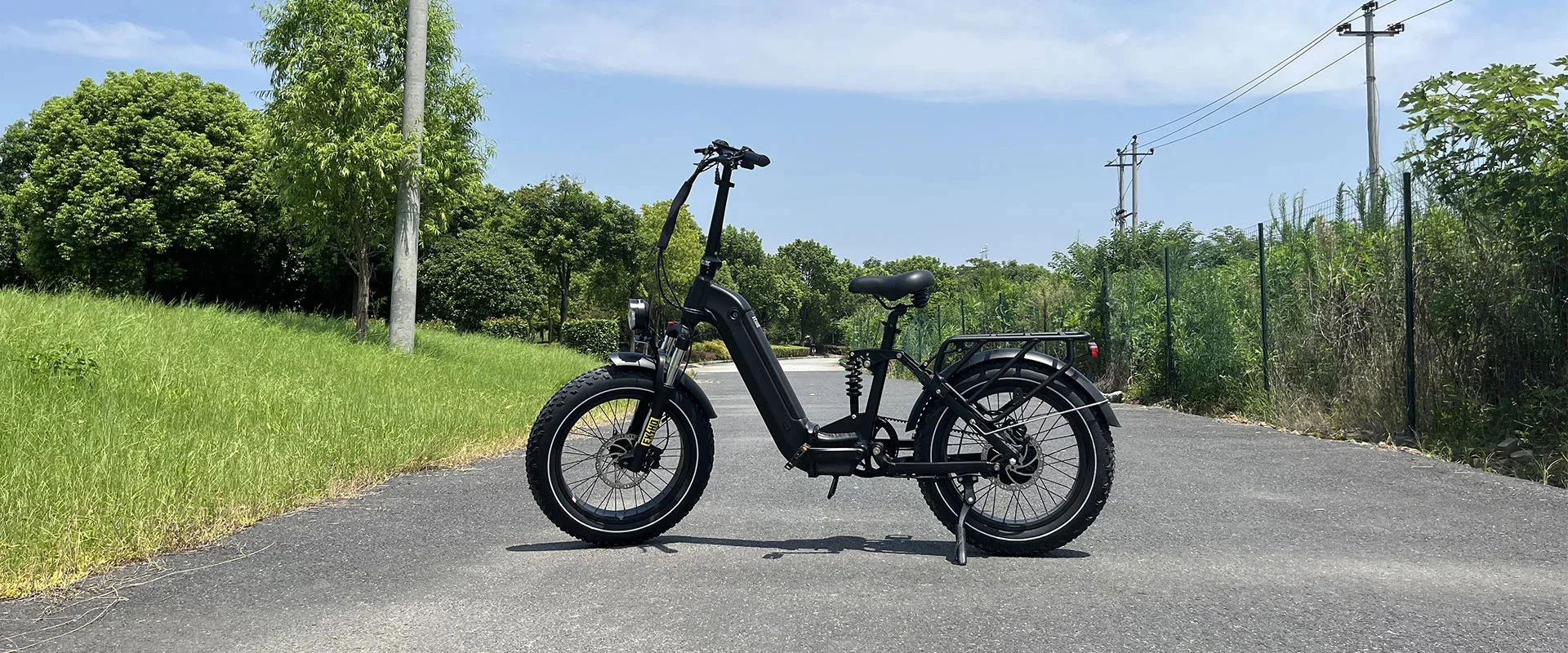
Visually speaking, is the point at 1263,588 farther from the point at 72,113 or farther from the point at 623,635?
the point at 72,113

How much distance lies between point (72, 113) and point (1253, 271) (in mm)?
26576

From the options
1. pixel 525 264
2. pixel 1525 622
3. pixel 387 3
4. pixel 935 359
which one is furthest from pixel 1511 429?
pixel 525 264

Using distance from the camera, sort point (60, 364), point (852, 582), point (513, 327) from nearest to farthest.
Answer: point (852, 582), point (60, 364), point (513, 327)

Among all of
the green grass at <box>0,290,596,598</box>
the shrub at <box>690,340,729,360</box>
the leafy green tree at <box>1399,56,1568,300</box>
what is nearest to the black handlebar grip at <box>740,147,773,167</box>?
the green grass at <box>0,290,596,598</box>

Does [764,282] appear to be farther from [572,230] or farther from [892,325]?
[892,325]

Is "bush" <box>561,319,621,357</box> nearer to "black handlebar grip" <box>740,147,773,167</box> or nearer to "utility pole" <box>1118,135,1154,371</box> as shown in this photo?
"utility pole" <box>1118,135,1154,371</box>

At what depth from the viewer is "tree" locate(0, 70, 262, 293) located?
23.1 meters

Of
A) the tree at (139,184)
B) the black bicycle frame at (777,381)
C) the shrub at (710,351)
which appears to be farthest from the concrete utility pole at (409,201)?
the shrub at (710,351)

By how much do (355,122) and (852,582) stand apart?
45.7 feet

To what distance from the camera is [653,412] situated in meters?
4.36

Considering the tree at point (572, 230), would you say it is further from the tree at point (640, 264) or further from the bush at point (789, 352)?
the bush at point (789, 352)

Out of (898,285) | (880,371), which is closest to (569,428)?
(880,371)

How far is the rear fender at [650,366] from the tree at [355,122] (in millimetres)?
11593

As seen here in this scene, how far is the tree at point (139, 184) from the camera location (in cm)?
2308
